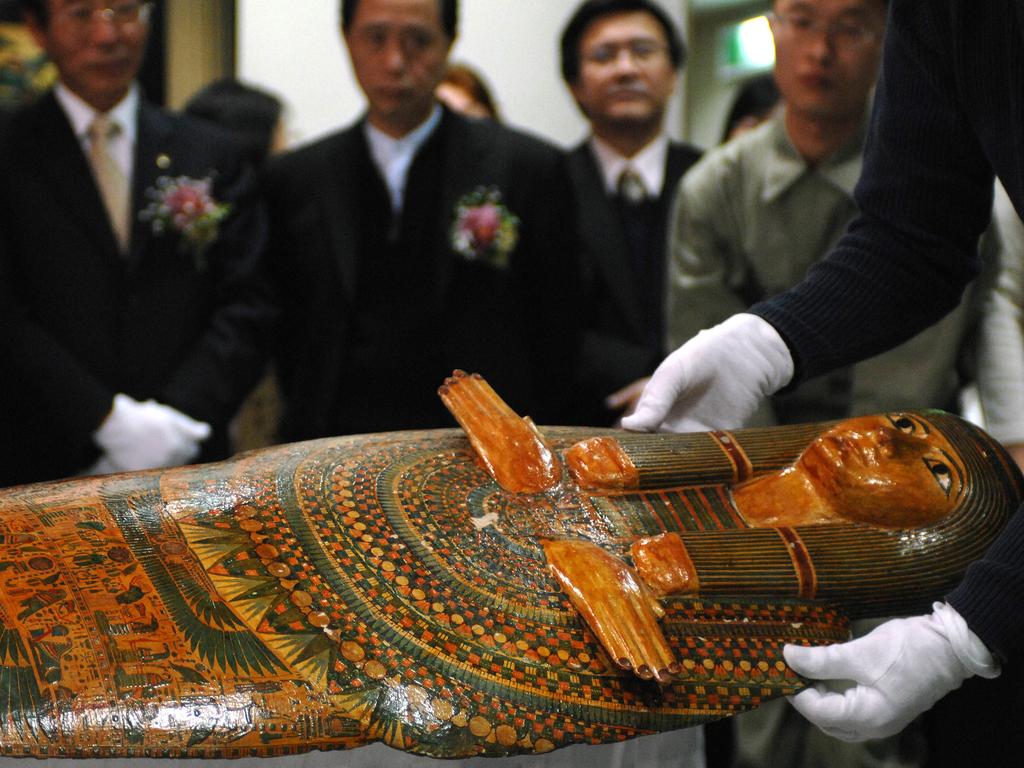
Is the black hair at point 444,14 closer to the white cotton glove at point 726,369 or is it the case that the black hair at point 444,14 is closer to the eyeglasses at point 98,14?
the eyeglasses at point 98,14

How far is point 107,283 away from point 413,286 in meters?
0.72

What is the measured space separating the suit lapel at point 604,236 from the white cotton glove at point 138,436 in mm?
1178

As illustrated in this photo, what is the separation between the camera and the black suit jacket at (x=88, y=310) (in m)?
2.77

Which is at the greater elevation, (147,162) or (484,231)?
(147,162)

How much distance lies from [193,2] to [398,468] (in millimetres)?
3679

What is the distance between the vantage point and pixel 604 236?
3.34 m

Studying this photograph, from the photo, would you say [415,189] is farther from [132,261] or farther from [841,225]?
[841,225]

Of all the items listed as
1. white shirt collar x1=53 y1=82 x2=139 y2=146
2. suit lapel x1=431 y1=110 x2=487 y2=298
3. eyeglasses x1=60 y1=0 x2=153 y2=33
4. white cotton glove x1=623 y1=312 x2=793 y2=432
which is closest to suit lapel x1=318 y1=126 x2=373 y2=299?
suit lapel x1=431 y1=110 x2=487 y2=298

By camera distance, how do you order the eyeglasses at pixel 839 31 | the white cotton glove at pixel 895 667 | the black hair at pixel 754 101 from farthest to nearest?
the black hair at pixel 754 101 < the eyeglasses at pixel 839 31 < the white cotton glove at pixel 895 667

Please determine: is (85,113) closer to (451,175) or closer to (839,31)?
(451,175)

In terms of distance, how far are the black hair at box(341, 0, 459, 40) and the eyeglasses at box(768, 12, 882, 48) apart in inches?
36.2

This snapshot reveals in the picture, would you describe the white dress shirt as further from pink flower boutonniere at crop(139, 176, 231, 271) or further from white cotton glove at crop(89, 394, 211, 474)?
white cotton glove at crop(89, 394, 211, 474)

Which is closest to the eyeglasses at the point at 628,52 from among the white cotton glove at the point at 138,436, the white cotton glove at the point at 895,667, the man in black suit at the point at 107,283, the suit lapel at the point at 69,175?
the man in black suit at the point at 107,283

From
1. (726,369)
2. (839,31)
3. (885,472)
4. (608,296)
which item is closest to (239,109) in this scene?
(608,296)
